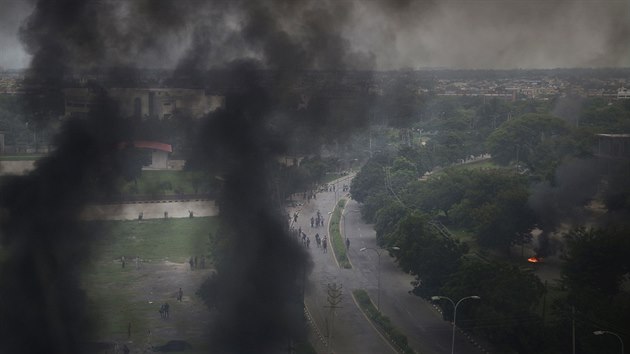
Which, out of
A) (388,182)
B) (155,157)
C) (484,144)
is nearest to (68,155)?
(155,157)

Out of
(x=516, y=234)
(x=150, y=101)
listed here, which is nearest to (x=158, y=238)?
(x=150, y=101)

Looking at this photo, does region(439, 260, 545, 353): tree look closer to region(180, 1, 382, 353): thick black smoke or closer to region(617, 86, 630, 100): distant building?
region(180, 1, 382, 353): thick black smoke

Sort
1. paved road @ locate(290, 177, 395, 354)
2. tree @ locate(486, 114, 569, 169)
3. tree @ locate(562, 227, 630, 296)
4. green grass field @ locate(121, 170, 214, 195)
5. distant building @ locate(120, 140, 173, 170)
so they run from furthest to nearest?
1. tree @ locate(486, 114, 569, 169)
2. distant building @ locate(120, 140, 173, 170)
3. green grass field @ locate(121, 170, 214, 195)
4. tree @ locate(562, 227, 630, 296)
5. paved road @ locate(290, 177, 395, 354)

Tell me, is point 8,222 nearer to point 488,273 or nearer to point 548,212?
point 488,273

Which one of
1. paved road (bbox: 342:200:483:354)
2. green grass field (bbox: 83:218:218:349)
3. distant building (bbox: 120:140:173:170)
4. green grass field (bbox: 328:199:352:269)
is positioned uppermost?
distant building (bbox: 120:140:173:170)

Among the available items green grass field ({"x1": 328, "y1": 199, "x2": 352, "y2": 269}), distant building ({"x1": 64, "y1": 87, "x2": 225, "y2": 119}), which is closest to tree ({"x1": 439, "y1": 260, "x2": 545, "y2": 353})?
green grass field ({"x1": 328, "y1": 199, "x2": 352, "y2": 269})
